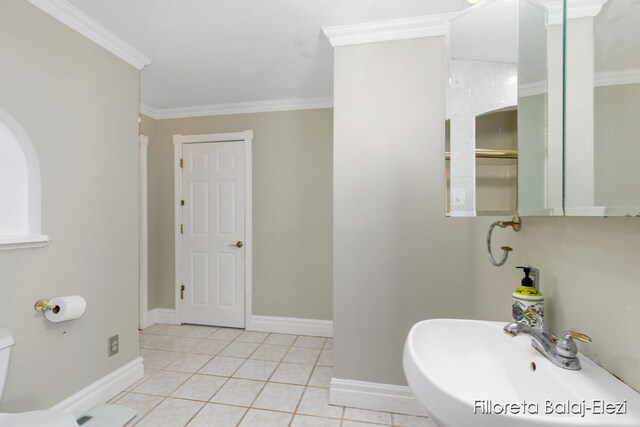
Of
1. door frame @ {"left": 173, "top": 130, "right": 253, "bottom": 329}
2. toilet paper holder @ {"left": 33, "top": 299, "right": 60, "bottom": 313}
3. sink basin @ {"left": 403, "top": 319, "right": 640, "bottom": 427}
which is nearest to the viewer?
sink basin @ {"left": 403, "top": 319, "right": 640, "bottom": 427}

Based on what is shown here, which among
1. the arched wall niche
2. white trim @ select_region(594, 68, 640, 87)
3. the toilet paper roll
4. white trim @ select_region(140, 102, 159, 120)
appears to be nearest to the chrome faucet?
white trim @ select_region(594, 68, 640, 87)

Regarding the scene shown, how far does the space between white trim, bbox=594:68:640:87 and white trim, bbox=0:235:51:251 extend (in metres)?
2.36

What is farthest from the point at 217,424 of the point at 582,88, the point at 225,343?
the point at 582,88

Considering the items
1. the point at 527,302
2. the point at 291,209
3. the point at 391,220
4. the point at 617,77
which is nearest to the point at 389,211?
the point at 391,220

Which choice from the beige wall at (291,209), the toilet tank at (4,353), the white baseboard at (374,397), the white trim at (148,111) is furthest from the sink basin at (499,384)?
the white trim at (148,111)

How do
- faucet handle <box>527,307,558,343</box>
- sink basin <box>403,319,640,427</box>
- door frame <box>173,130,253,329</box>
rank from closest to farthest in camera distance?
1. sink basin <box>403,319,640,427</box>
2. faucet handle <box>527,307,558,343</box>
3. door frame <box>173,130,253,329</box>

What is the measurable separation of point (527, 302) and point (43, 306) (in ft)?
7.51

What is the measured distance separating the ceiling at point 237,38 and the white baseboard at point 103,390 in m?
2.26

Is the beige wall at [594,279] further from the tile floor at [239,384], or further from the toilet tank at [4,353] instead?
the toilet tank at [4,353]

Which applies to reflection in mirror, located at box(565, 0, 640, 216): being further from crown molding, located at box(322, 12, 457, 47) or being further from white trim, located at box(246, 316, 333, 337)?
white trim, located at box(246, 316, 333, 337)

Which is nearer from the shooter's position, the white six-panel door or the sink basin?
the sink basin

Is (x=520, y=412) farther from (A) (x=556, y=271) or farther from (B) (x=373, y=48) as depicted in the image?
(B) (x=373, y=48)

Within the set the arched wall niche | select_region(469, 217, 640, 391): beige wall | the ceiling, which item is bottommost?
select_region(469, 217, 640, 391): beige wall

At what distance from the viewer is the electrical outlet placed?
2.08 meters
